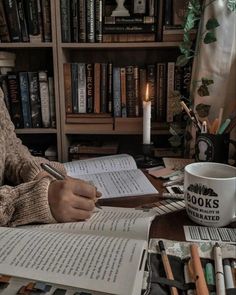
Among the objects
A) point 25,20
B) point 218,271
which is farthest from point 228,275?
point 25,20

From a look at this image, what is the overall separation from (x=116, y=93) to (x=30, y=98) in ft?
1.11

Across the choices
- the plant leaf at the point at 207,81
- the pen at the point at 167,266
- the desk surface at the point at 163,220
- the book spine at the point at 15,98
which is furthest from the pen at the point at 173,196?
the book spine at the point at 15,98

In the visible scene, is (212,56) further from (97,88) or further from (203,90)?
(97,88)

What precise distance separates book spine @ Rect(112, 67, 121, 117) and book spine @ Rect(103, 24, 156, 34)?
5.4 inches

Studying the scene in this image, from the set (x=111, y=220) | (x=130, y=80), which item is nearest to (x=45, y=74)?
(x=130, y=80)

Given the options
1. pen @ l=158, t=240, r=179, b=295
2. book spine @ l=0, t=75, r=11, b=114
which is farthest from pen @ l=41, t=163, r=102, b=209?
book spine @ l=0, t=75, r=11, b=114

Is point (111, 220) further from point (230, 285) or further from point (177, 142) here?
point (177, 142)

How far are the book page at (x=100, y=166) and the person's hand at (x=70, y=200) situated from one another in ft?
0.80

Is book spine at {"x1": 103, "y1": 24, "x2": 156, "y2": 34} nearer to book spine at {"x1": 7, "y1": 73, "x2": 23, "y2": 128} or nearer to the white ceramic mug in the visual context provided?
book spine at {"x1": 7, "y1": 73, "x2": 23, "y2": 128}

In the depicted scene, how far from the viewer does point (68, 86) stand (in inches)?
53.0

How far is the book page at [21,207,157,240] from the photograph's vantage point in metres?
0.60

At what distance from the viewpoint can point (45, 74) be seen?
4.40ft

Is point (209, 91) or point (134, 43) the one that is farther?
point (134, 43)

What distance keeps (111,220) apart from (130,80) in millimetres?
785
